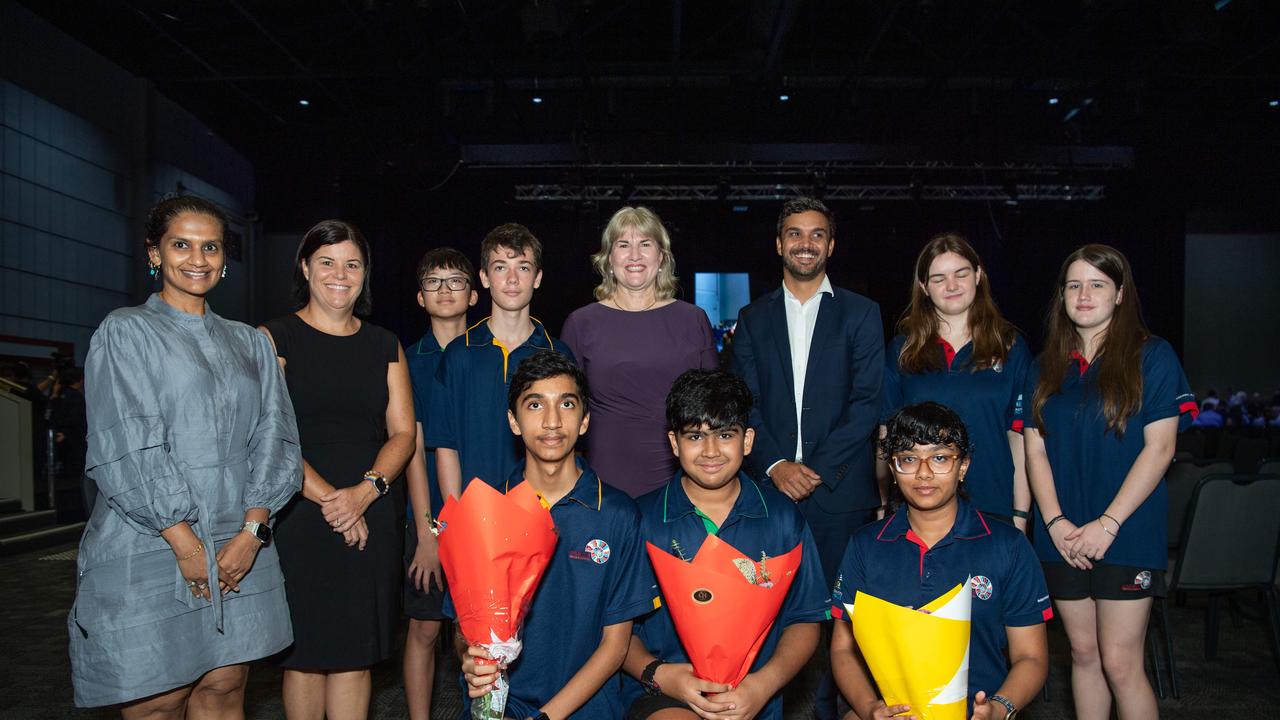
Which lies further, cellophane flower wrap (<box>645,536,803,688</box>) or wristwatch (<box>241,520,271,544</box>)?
wristwatch (<box>241,520,271,544</box>)

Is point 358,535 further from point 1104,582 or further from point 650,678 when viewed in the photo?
point 1104,582

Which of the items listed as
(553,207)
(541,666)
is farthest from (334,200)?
(541,666)

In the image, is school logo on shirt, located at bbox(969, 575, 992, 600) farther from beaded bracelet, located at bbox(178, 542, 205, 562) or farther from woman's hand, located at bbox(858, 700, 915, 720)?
beaded bracelet, located at bbox(178, 542, 205, 562)

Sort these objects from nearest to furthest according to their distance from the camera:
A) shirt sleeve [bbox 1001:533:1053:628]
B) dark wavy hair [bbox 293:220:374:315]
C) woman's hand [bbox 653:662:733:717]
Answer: woman's hand [bbox 653:662:733:717], shirt sleeve [bbox 1001:533:1053:628], dark wavy hair [bbox 293:220:374:315]

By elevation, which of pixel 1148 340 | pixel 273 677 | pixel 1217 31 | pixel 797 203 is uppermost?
pixel 1217 31

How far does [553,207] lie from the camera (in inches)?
514

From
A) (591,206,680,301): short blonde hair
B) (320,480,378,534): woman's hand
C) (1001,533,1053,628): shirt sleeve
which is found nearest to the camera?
(1001,533,1053,628): shirt sleeve

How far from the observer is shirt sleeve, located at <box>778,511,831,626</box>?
1.99m

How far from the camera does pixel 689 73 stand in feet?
36.9

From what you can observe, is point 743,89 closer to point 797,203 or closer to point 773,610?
point 797,203

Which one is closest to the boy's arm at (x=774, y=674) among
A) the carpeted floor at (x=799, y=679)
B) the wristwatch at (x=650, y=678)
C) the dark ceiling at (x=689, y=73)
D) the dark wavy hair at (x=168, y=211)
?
the wristwatch at (x=650, y=678)

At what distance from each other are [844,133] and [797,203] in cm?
1041

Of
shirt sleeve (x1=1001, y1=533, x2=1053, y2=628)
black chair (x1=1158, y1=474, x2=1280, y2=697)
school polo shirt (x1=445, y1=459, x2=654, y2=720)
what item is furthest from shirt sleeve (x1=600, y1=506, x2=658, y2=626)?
black chair (x1=1158, y1=474, x2=1280, y2=697)

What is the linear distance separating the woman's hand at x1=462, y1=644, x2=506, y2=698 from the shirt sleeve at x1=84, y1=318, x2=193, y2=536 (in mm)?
836
